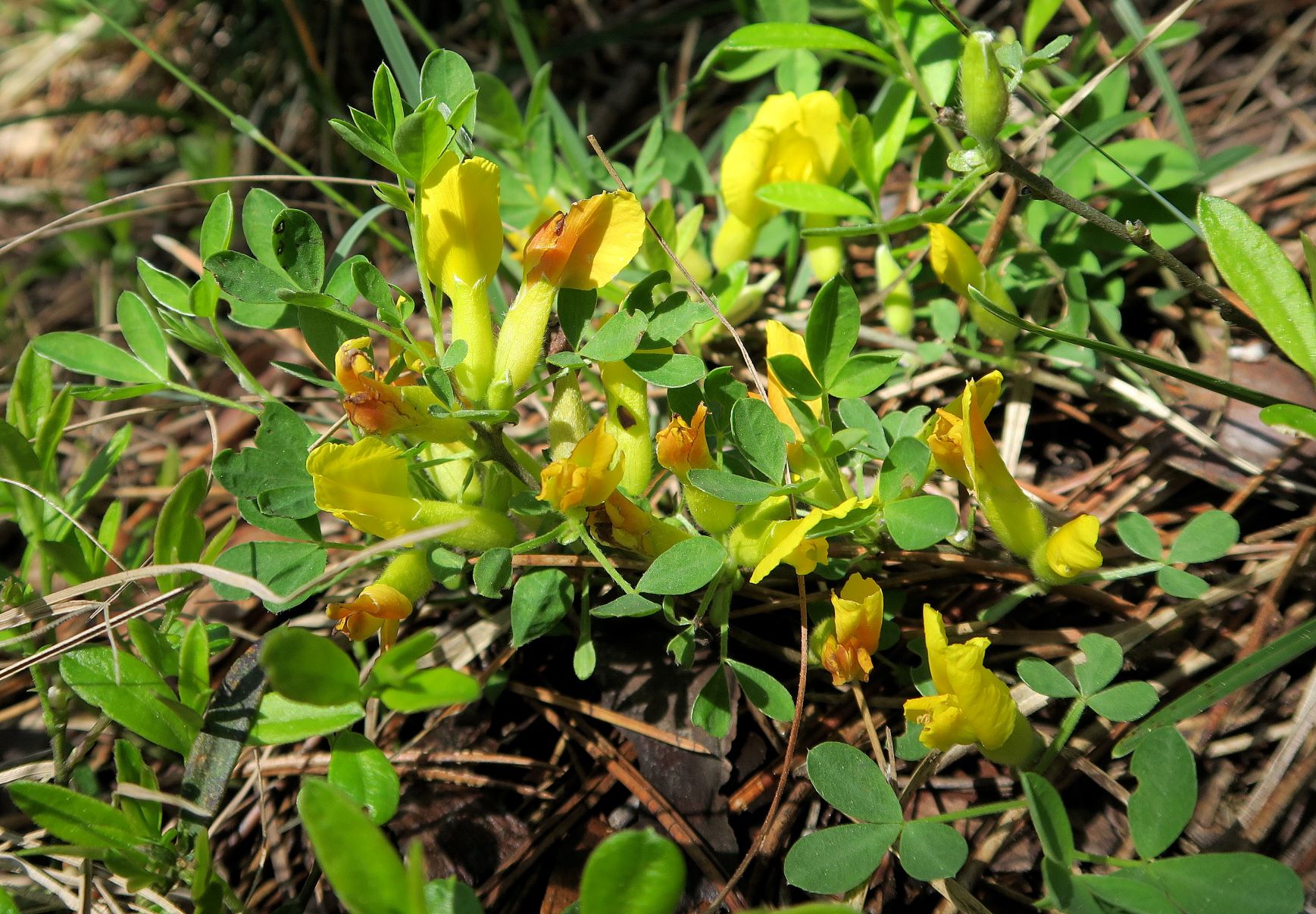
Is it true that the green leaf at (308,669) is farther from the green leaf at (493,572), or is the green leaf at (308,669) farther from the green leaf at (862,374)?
the green leaf at (862,374)

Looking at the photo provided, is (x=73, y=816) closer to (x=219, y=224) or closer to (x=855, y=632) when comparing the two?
(x=219, y=224)

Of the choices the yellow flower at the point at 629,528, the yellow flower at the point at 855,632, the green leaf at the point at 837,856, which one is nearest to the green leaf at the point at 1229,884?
the green leaf at the point at 837,856

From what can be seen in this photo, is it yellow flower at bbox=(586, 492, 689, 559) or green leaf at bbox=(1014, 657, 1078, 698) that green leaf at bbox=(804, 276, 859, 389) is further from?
green leaf at bbox=(1014, 657, 1078, 698)

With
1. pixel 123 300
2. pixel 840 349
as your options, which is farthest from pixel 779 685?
pixel 123 300

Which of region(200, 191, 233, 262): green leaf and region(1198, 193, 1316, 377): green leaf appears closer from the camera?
region(1198, 193, 1316, 377): green leaf

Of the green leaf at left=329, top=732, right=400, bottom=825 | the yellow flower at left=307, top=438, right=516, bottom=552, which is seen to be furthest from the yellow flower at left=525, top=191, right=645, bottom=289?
the green leaf at left=329, top=732, right=400, bottom=825

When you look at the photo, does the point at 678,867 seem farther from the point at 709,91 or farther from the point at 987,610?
the point at 709,91
